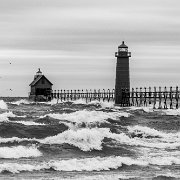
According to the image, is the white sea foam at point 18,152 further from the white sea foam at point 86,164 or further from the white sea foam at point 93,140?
the white sea foam at point 93,140

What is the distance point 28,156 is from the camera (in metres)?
22.3

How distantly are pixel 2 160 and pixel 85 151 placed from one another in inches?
186

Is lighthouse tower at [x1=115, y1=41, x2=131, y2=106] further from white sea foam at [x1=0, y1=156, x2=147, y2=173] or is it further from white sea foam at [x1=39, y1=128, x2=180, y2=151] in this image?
white sea foam at [x1=0, y1=156, x2=147, y2=173]

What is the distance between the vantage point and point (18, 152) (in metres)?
22.6

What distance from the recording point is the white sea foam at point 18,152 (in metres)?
22.0

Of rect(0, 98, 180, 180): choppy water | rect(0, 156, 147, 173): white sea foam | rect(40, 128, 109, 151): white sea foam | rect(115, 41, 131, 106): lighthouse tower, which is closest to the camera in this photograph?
rect(0, 98, 180, 180): choppy water

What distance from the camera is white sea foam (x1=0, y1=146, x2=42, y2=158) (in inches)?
868

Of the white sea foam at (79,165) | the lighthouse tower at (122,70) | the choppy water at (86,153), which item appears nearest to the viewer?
the choppy water at (86,153)

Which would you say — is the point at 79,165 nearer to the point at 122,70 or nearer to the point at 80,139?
the point at 80,139

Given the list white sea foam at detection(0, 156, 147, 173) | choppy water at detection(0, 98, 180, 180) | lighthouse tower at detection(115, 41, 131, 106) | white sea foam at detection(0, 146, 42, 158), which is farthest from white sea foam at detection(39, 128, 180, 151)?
lighthouse tower at detection(115, 41, 131, 106)

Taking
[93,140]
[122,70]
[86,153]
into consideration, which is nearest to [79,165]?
[86,153]

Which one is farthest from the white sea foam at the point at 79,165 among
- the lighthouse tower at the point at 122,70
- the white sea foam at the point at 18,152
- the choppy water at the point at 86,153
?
the lighthouse tower at the point at 122,70

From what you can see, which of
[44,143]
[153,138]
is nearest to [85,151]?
[44,143]

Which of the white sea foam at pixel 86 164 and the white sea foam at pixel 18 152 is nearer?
the white sea foam at pixel 86 164
